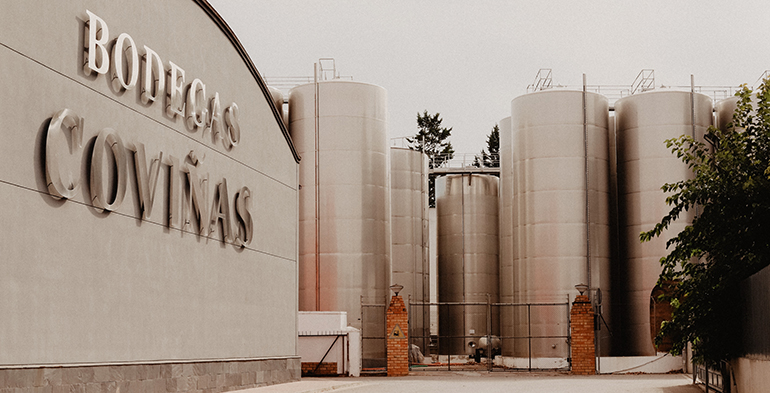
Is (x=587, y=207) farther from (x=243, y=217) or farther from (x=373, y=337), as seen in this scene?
(x=243, y=217)

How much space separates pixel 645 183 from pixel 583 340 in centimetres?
785

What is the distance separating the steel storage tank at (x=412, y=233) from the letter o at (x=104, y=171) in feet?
92.1

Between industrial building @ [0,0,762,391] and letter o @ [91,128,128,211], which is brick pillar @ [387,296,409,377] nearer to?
industrial building @ [0,0,762,391]

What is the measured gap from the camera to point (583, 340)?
3216 centimetres

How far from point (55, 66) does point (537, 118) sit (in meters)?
26.2

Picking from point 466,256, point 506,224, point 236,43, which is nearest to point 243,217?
point 236,43

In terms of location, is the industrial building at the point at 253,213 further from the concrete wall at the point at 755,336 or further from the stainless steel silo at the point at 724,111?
the concrete wall at the point at 755,336

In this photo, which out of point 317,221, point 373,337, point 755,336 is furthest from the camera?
point 317,221

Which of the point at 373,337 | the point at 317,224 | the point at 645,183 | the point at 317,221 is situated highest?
the point at 645,183

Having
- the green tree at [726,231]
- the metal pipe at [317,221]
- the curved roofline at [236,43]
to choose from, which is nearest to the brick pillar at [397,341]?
the metal pipe at [317,221]

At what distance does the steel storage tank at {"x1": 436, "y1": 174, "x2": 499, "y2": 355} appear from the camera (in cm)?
4788

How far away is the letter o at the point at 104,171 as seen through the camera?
14.6 m

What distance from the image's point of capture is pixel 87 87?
14625 millimetres

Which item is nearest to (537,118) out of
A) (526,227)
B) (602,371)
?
(526,227)
